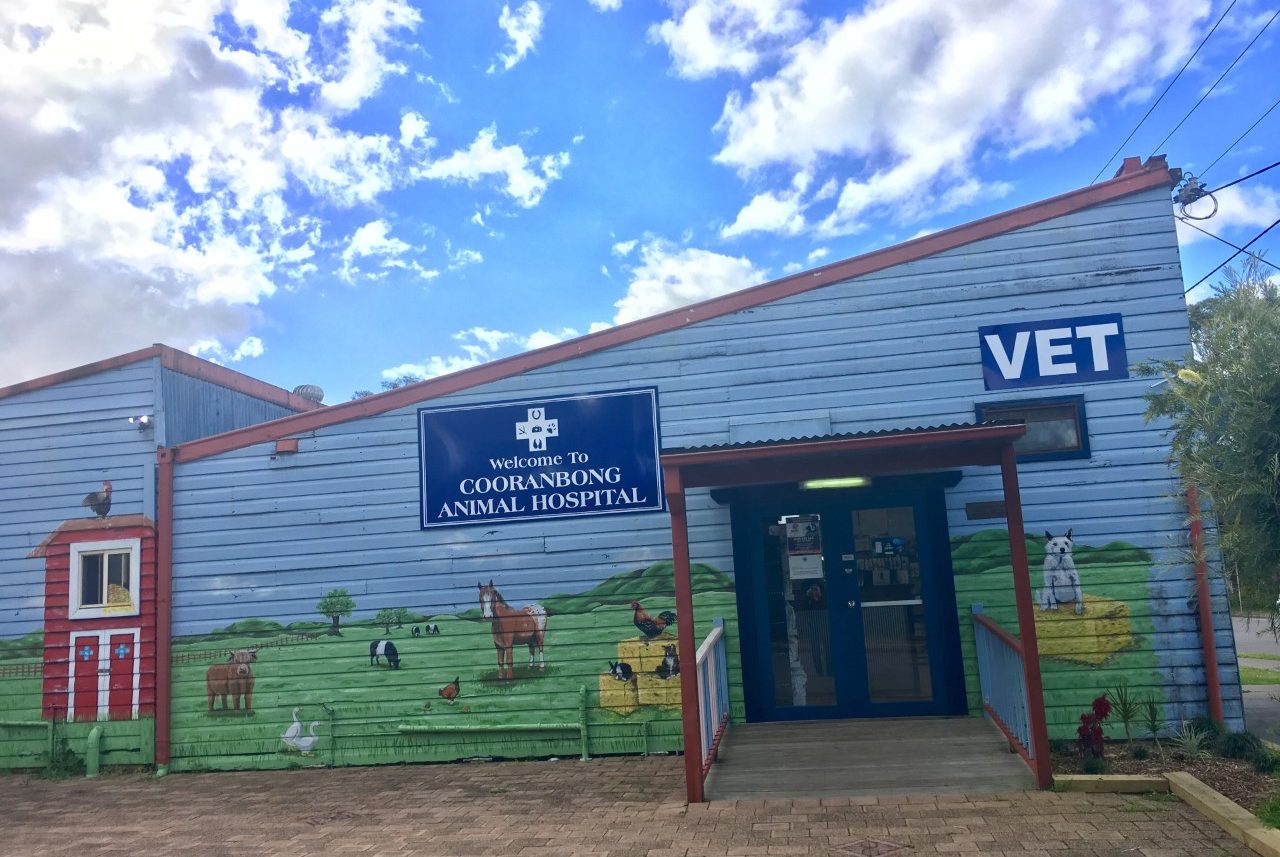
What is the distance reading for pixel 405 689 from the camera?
9172mm

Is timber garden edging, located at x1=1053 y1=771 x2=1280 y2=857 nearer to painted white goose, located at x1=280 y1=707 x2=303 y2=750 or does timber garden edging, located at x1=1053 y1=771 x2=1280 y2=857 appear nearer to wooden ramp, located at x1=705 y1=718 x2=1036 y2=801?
wooden ramp, located at x1=705 y1=718 x2=1036 y2=801

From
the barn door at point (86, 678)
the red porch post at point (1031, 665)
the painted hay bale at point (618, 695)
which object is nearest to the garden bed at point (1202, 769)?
the red porch post at point (1031, 665)

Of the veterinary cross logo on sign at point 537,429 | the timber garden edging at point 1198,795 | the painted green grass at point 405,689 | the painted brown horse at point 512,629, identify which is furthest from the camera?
the veterinary cross logo on sign at point 537,429

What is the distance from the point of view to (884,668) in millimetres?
8633

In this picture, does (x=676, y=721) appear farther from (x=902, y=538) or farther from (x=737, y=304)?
(x=737, y=304)

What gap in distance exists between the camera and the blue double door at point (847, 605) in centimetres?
859

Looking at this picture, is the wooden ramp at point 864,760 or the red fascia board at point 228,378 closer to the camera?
the wooden ramp at point 864,760

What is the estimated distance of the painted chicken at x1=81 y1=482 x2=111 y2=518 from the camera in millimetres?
9844

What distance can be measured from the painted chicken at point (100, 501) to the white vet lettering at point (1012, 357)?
8.66 meters

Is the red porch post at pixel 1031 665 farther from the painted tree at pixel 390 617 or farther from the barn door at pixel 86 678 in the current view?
the barn door at pixel 86 678

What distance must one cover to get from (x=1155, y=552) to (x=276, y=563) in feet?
26.3

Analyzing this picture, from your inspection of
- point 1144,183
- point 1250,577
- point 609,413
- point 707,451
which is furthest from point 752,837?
point 1144,183

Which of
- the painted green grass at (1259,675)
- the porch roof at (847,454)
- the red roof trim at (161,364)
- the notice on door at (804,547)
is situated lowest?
the painted green grass at (1259,675)

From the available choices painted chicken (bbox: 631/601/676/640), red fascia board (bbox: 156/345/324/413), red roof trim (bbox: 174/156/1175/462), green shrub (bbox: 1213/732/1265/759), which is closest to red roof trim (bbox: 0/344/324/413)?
red fascia board (bbox: 156/345/324/413)
